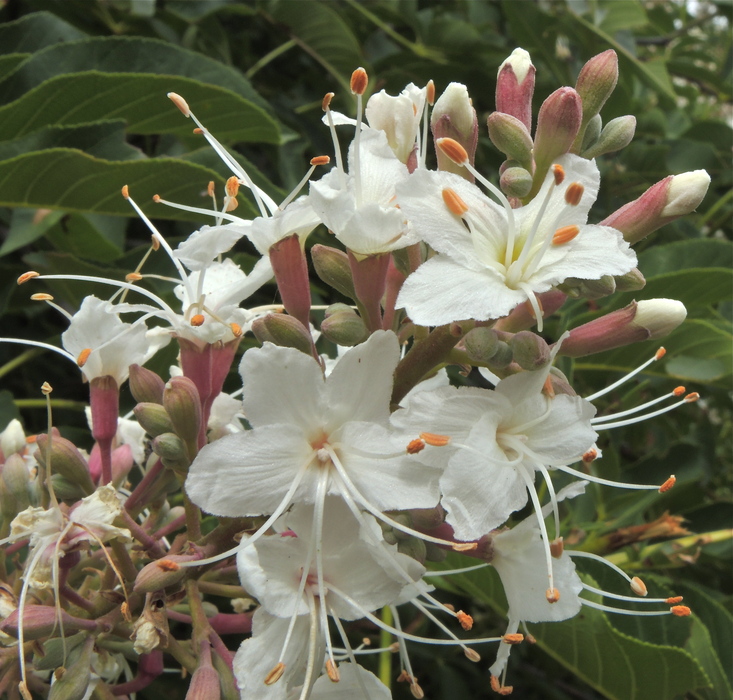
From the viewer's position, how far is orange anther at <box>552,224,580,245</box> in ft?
3.15

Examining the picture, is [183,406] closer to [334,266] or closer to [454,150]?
[334,266]

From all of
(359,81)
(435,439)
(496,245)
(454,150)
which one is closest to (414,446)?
(435,439)

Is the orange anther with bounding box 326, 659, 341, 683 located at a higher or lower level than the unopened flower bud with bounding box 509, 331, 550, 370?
lower

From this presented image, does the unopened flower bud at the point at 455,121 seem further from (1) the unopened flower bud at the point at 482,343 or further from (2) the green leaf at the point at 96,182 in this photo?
(2) the green leaf at the point at 96,182

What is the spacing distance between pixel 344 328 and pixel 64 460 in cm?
46

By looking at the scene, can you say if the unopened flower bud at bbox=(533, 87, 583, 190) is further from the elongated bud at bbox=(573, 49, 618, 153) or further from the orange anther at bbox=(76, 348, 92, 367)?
the orange anther at bbox=(76, 348, 92, 367)

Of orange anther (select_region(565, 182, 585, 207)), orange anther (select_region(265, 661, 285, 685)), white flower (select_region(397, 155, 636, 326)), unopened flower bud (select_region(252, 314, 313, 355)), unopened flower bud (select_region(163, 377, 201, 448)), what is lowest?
orange anther (select_region(265, 661, 285, 685))

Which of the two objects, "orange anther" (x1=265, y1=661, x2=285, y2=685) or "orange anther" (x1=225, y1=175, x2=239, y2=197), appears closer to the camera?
"orange anther" (x1=265, y1=661, x2=285, y2=685)

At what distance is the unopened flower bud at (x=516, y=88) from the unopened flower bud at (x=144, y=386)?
644mm

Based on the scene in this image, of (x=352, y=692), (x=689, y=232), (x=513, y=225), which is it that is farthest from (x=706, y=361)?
(x=352, y=692)

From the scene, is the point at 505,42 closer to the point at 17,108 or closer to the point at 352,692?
the point at 17,108

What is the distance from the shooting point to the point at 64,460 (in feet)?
3.75

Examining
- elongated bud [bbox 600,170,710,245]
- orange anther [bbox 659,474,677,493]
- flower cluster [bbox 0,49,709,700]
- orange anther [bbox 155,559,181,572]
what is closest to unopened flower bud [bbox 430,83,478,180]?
flower cluster [bbox 0,49,709,700]

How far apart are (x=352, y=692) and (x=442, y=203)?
0.68 m
